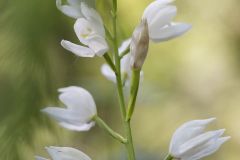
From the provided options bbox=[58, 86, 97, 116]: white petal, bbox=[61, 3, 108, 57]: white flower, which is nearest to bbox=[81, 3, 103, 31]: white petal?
bbox=[61, 3, 108, 57]: white flower

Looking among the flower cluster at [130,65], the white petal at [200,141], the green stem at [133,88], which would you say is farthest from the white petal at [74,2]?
the white petal at [200,141]

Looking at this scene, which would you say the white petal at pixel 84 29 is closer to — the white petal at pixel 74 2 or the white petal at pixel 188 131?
the white petal at pixel 74 2

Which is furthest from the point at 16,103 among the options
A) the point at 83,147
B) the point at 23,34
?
the point at 83,147

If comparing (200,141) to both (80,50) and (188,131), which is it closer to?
(188,131)

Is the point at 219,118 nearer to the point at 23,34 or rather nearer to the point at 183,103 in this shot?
the point at 183,103

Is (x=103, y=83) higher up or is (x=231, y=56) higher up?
(x=103, y=83)

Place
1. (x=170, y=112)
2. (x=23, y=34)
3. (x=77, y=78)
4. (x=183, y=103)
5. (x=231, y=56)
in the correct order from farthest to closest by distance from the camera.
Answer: (x=231, y=56) < (x=183, y=103) < (x=170, y=112) < (x=77, y=78) < (x=23, y=34)

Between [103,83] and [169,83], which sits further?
[169,83]

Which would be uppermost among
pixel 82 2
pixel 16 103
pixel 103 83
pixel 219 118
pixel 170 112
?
pixel 82 2

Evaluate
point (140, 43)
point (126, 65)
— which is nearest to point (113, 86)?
point (126, 65)
